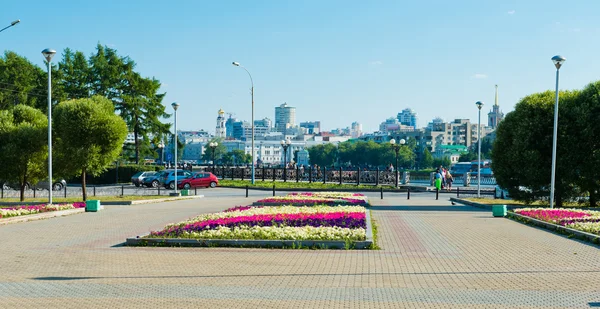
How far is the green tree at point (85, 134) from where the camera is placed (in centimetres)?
3194

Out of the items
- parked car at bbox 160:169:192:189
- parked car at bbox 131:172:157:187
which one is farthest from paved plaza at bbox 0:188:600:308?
parked car at bbox 131:172:157:187

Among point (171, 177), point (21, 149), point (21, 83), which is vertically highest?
point (21, 83)

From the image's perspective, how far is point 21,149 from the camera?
106 feet

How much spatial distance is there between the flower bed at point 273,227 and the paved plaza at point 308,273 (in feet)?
2.93

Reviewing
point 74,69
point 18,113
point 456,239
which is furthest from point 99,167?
point 74,69

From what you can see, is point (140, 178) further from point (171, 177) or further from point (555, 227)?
point (555, 227)

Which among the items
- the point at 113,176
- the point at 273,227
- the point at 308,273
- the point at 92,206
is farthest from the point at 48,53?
the point at 113,176

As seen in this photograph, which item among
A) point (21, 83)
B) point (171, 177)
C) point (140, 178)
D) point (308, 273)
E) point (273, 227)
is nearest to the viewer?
point (308, 273)

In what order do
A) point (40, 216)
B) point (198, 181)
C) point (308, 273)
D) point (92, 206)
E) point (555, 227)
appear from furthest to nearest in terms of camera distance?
point (198, 181) → point (92, 206) → point (40, 216) → point (555, 227) → point (308, 273)

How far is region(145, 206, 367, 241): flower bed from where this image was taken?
1553cm

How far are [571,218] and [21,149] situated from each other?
2522 centimetres

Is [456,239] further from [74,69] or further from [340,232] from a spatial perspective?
[74,69]

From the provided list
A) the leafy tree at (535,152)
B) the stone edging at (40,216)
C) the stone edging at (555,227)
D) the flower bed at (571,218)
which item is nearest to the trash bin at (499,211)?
the stone edging at (555,227)

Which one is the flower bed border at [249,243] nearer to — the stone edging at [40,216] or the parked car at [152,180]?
the stone edging at [40,216]
